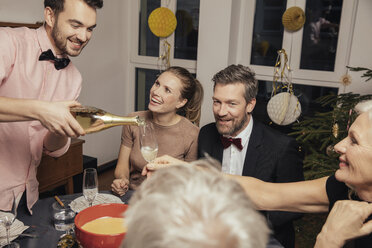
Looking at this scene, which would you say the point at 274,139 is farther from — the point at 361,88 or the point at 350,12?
the point at 350,12

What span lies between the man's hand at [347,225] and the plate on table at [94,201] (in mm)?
909

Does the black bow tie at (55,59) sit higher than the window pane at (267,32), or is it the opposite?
the window pane at (267,32)

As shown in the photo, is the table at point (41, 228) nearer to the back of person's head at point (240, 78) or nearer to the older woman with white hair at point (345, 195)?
the older woman with white hair at point (345, 195)

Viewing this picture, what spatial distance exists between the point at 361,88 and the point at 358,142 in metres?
2.38

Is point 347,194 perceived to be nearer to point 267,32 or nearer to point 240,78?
point 240,78

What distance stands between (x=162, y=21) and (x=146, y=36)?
0.78m

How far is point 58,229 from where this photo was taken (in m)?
1.29

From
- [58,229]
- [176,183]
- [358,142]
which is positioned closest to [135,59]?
[58,229]

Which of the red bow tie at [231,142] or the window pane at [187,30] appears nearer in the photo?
the red bow tie at [231,142]

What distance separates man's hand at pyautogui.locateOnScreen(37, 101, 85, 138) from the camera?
4.01ft

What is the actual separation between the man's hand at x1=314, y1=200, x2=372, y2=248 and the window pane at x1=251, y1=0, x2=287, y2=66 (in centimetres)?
278

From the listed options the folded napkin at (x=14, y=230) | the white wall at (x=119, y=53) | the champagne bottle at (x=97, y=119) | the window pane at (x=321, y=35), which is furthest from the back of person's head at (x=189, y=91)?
the window pane at (x=321, y=35)

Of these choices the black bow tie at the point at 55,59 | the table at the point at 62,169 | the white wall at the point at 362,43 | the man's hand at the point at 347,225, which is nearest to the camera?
the man's hand at the point at 347,225

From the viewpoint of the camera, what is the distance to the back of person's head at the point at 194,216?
0.42m
